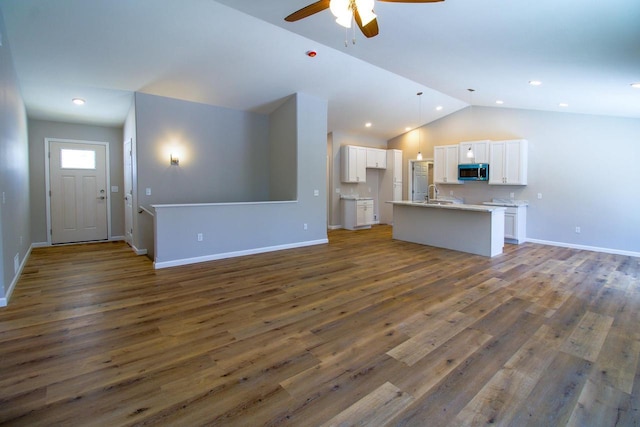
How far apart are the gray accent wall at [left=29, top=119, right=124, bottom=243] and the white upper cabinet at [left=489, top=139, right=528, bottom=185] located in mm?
8331

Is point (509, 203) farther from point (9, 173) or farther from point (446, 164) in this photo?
point (9, 173)

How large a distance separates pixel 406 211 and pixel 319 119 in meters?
2.68

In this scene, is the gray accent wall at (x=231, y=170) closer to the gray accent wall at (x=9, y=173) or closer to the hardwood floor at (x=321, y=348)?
the hardwood floor at (x=321, y=348)

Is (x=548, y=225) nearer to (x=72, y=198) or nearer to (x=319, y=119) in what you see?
(x=319, y=119)

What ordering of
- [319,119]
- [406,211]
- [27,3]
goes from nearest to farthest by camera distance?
1. [27,3]
2. [319,119]
3. [406,211]

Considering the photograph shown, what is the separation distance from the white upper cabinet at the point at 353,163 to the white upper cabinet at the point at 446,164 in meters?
1.90

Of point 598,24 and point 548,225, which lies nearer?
point 598,24

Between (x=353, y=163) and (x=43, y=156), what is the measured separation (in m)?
6.85

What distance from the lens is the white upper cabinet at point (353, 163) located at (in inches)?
335

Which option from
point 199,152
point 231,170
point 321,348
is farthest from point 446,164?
point 321,348

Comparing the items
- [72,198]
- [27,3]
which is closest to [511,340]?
[27,3]

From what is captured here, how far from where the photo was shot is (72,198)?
657 cm

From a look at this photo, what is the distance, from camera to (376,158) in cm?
916

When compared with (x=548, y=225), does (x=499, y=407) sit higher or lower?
lower
